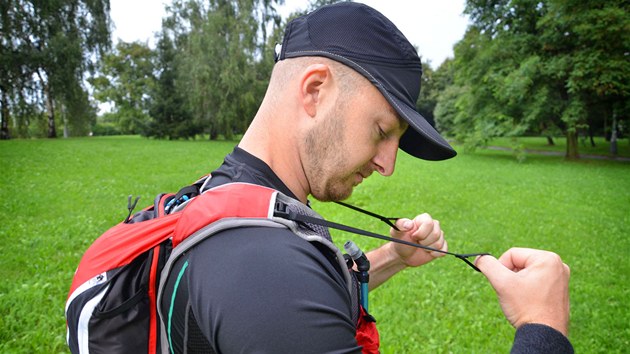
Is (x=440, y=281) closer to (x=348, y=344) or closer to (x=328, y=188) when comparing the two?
(x=328, y=188)

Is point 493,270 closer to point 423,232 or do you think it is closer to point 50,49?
point 423,232

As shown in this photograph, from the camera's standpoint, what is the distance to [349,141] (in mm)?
1221

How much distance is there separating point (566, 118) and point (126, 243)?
23.3 m

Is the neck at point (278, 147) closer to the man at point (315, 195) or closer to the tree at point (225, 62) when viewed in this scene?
the man at point (315, 195)

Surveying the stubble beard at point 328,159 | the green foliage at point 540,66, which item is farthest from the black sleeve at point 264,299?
the green foliage at point 540,66

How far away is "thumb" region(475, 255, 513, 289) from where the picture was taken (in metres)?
1.20

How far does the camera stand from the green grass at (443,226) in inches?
177

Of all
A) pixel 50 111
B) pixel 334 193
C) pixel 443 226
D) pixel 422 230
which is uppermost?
pixel 50 111

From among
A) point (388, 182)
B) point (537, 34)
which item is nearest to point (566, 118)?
point (537, 34)

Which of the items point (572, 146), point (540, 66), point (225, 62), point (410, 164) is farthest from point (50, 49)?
point (572, 146)

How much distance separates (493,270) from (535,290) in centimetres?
14

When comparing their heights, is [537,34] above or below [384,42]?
above

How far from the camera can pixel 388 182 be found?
1388 cm

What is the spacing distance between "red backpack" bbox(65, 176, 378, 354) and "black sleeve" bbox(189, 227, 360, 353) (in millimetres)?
103
